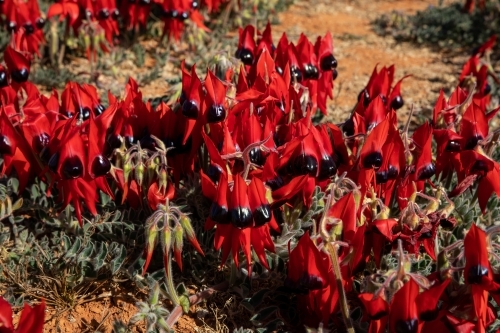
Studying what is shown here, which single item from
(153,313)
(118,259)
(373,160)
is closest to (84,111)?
(118,259)

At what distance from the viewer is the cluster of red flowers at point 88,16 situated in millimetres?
3449

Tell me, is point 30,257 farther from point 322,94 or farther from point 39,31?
point 39,31

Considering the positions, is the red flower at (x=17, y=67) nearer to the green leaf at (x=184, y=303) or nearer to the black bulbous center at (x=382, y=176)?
the green leaf at (x=184, y=303)

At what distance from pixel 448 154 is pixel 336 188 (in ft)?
1.87

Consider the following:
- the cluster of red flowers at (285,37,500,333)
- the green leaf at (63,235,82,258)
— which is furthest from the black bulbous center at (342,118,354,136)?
the green leaf at (63,235,82,258)

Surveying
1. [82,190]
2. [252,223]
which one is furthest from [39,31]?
[252,223]

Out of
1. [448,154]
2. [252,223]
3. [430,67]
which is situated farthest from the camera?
[430,67]

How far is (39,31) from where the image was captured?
3.65 metres

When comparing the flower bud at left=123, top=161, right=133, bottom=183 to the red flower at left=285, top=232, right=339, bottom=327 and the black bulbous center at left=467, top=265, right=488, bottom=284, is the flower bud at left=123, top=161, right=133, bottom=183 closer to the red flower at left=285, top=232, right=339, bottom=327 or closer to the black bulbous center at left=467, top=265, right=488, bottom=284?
the red flower at left=285, top=232, right=339, bottom=327

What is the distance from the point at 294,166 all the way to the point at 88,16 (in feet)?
7.31

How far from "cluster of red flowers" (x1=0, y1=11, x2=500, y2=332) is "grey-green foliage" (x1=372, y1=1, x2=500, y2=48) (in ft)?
9.62

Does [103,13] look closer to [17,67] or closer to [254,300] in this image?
[17,67]

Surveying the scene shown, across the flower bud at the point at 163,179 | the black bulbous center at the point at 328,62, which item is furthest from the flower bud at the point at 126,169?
the black bulbous center at the point at 328,62

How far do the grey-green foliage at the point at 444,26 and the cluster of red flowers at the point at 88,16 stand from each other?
2.03m
